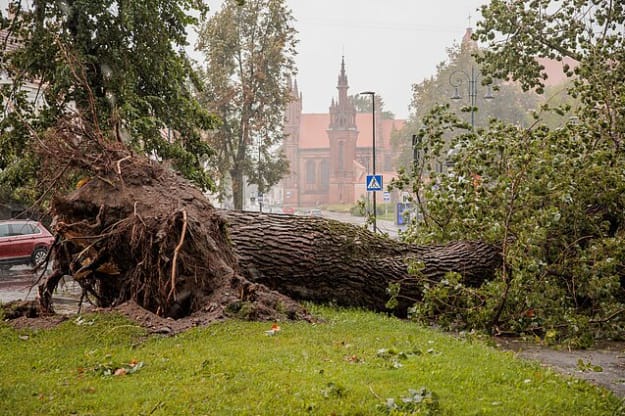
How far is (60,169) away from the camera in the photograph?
9117 mm

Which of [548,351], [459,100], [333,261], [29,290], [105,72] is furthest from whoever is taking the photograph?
[459,100]

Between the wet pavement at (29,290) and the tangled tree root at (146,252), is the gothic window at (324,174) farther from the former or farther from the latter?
the tangled tree root at (146,252)

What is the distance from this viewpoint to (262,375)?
5508 millimetres

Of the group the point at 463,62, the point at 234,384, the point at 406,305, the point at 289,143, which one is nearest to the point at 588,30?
the point at 406,305

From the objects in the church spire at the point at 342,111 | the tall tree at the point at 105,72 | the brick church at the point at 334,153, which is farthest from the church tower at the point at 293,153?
the tall tree at the point at 105,72

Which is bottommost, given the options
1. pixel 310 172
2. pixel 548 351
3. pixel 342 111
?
pixel 548 351

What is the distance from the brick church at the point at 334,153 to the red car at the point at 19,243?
7429cm

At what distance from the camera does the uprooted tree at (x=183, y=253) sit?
27.5ft

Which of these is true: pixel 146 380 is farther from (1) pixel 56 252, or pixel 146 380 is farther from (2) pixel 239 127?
(2) pixel 239 127

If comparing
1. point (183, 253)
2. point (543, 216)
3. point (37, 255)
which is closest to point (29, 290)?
point (183, 253)

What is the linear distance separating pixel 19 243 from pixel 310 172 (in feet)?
293

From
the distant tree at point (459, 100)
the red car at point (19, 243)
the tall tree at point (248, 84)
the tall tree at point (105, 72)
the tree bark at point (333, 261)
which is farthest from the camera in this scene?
the distant tree at point (459, 100)

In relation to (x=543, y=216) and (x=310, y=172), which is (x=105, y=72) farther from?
(x=310, y=172)

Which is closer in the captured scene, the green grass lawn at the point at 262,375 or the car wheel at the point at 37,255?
the green grass lawn at the point at 262,375
